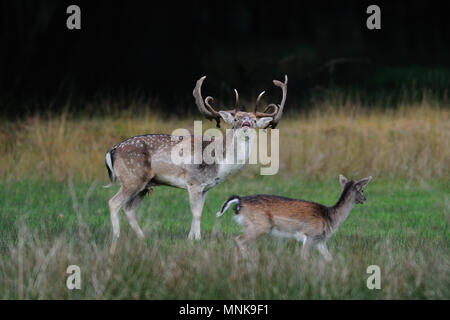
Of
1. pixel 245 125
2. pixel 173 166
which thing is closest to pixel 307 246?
pixel 245 125

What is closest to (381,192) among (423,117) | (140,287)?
(423,117)

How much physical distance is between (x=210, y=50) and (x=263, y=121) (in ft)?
51.7

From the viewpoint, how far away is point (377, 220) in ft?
34.0

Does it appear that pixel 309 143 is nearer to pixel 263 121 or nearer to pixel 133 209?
pixel 263 121

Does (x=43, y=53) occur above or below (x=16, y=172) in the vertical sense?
above

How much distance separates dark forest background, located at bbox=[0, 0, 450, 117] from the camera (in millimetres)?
20594

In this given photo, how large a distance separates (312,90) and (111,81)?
493cm

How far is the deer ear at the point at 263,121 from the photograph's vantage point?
9.26 m

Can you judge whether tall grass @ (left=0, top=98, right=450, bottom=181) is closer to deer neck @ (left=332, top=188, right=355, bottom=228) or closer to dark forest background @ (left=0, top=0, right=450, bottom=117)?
dark forest background @ (left=0, top=0, right=450, bottom=117)

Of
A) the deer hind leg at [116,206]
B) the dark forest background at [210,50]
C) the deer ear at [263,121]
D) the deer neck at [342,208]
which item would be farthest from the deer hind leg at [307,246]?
the dark forest background at [210,50]

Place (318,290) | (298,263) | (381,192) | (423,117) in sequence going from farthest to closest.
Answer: (423,117) < (381,192) < (298,263) < (318,290)

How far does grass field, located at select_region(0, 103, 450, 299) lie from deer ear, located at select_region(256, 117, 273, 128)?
3.77 feet

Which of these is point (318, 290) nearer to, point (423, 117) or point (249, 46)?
point (423, 117)

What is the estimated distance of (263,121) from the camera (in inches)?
365
